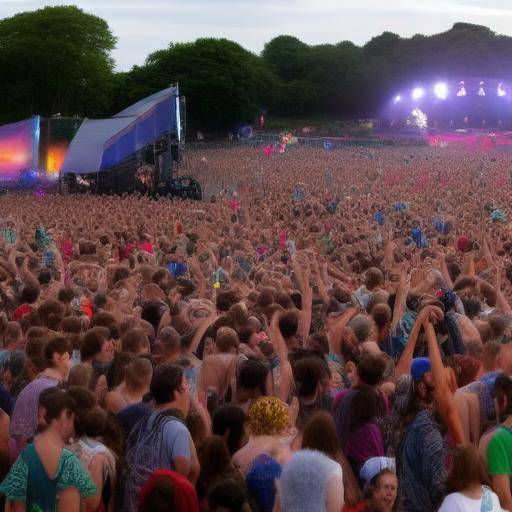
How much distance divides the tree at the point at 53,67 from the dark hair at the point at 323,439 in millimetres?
65505

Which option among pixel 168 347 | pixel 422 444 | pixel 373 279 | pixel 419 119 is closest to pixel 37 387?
pixel 168 347

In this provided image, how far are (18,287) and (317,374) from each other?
506 cm

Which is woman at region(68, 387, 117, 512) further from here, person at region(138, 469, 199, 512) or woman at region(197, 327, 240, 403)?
woman at region(197, 327, 240, 403)

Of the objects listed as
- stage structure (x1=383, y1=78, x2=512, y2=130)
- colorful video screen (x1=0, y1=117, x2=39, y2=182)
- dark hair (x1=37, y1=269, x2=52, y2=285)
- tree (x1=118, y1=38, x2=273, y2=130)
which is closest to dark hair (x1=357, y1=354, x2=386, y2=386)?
dark hair (x1=37, y1=269, x2=52, y2=285)

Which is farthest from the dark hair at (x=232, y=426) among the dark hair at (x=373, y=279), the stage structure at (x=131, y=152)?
the stage structure at (x=131, y=152)

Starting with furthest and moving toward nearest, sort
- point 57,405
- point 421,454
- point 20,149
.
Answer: point 20,149
point 421,454
point 57,405

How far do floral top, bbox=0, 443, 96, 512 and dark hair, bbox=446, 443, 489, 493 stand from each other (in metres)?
1.47

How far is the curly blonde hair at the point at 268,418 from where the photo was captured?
533 centimetres

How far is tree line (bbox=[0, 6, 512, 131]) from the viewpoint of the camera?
72.1 metres

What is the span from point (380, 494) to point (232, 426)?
874 mm

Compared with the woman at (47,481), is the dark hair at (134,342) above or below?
above

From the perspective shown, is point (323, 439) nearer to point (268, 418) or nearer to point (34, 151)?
point (268, 418)

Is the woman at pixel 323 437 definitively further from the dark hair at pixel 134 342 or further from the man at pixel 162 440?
the dark hair at pixel 134 342

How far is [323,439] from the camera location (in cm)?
498
